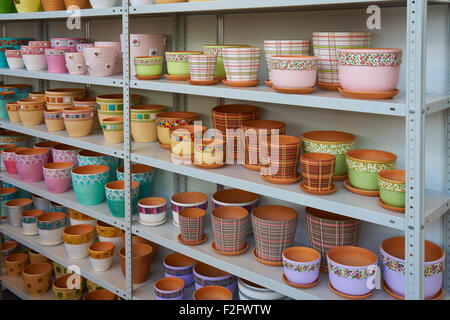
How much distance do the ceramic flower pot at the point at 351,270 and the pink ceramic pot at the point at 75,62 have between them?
132cm

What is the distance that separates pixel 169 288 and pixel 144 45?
38.1 inches

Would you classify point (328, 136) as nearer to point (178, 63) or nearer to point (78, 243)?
point (178, 63)

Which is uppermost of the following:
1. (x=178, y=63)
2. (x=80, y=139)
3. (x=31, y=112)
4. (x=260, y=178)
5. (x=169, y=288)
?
(x=178, y=63)

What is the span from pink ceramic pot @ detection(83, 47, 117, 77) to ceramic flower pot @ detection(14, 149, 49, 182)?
0.69m

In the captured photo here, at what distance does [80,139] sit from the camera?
2.08 m

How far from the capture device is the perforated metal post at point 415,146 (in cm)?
106

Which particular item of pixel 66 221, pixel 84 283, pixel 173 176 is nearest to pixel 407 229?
pixel 173 176

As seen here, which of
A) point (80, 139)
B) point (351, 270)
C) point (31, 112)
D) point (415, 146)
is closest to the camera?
point (415, 146)

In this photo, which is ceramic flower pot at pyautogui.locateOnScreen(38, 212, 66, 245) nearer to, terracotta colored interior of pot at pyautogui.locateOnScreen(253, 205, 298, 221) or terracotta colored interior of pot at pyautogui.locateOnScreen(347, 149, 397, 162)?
terracotta colored interior of pot at pyautogui.locateOnScreen(253, 205, 298, 221)

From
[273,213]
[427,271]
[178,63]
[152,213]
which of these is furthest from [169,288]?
[427,271]

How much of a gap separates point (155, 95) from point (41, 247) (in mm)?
929

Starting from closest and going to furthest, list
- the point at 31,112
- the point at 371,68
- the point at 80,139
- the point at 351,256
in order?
the point at 371,68, the point at 351,256, the point at 80,139, the point at 31,112

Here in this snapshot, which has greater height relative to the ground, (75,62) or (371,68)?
(75,62)

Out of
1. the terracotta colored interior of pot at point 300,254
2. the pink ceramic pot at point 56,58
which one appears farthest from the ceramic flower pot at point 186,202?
the pink ceramic pot at point 56,58
